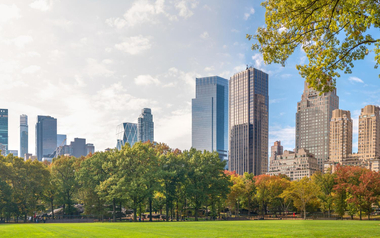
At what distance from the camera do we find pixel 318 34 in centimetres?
1605

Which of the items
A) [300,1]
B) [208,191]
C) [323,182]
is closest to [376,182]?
[323,182]

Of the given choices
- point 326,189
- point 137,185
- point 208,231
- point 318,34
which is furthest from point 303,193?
point 318,34

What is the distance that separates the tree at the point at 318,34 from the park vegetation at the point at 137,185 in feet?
131

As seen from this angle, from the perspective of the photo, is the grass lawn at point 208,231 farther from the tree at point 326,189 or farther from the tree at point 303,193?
the tree at point 326,189

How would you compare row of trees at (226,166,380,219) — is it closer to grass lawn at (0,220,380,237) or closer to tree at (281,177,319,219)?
tree at (281,177,319,219)

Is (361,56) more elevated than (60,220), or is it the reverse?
(361,56)

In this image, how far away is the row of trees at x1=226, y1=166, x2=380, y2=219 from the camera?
206 ft

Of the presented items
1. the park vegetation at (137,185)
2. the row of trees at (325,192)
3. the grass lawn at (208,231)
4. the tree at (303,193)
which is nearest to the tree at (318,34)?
the grass lawn at (208,231)

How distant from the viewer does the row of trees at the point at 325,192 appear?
206 ft

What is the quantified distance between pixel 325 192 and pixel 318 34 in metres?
69.5

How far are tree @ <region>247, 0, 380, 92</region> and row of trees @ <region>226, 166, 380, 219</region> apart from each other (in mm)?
55717

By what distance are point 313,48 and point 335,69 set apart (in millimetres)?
Answer: 1584

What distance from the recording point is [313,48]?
648 inches

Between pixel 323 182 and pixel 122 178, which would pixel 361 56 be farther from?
pixel 323 182
